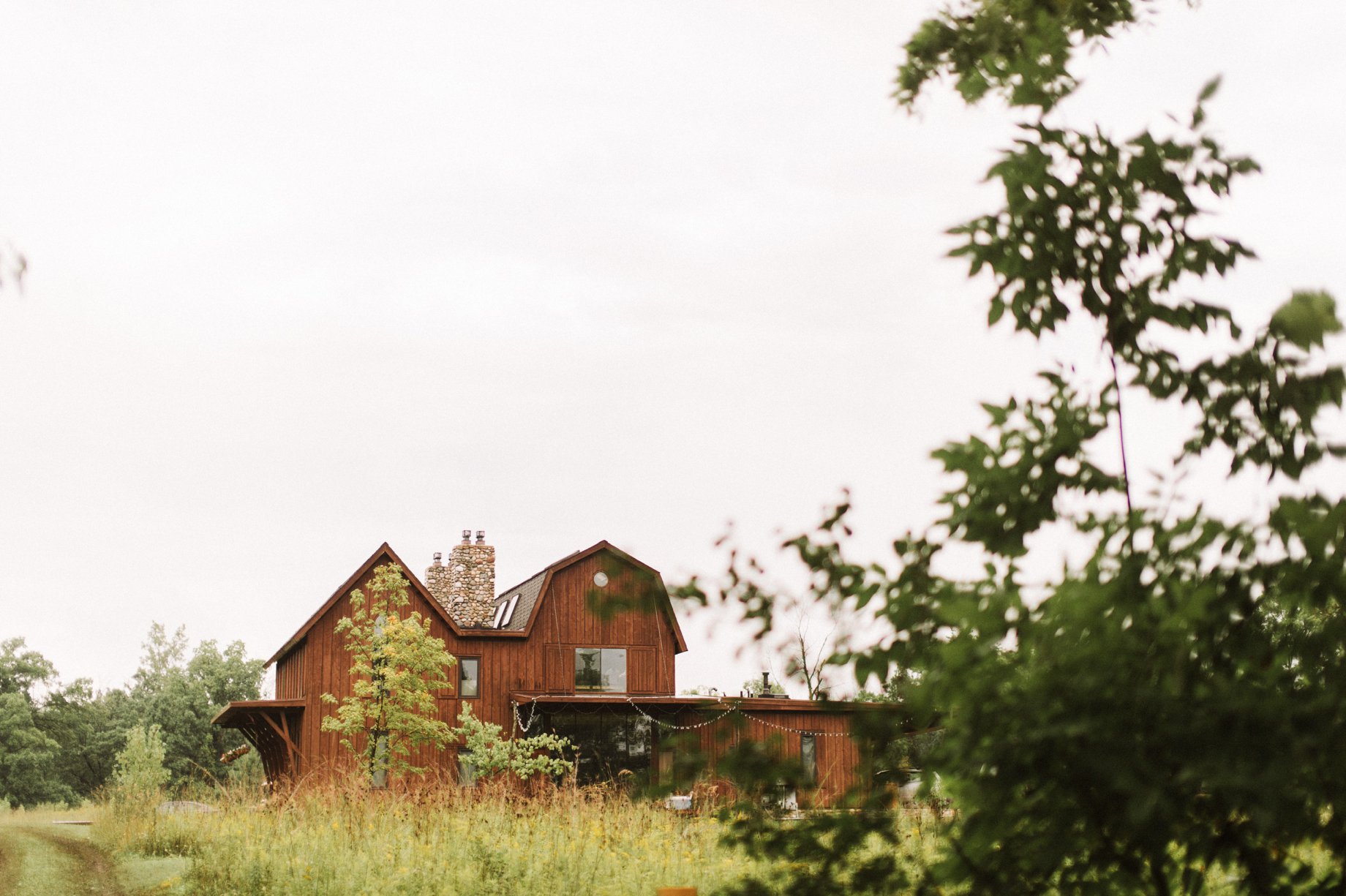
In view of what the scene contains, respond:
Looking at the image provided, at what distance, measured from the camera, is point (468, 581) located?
3484 cm

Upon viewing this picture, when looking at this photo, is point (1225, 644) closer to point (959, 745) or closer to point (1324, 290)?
point (959, 745)

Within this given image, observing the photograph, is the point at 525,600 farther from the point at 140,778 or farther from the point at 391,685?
the point at 140,778

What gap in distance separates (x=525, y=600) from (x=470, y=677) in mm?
3233

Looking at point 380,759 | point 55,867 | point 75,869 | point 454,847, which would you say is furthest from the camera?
point 380,759

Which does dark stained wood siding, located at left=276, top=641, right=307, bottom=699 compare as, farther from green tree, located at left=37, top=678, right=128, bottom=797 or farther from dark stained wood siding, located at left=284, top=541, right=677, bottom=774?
green tree, located at left=37, top=678, right=128, bottom=797

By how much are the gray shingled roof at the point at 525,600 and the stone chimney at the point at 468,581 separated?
83cm

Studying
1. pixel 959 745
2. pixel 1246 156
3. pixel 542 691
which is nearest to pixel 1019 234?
pixel 1246 156

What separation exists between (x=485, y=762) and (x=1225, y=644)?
952 inches

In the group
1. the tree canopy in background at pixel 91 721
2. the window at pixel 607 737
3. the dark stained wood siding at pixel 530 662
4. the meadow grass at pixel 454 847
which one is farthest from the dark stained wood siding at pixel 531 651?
the tree canopy in background at pixel 91 721

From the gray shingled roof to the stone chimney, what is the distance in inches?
32.7

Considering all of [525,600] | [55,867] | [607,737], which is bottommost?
[55,867]

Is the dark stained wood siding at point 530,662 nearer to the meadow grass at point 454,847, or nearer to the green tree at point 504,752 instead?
the green tree at point 504,752

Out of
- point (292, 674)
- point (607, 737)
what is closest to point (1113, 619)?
point (607, 737)

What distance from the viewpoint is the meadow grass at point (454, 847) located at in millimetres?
9391
